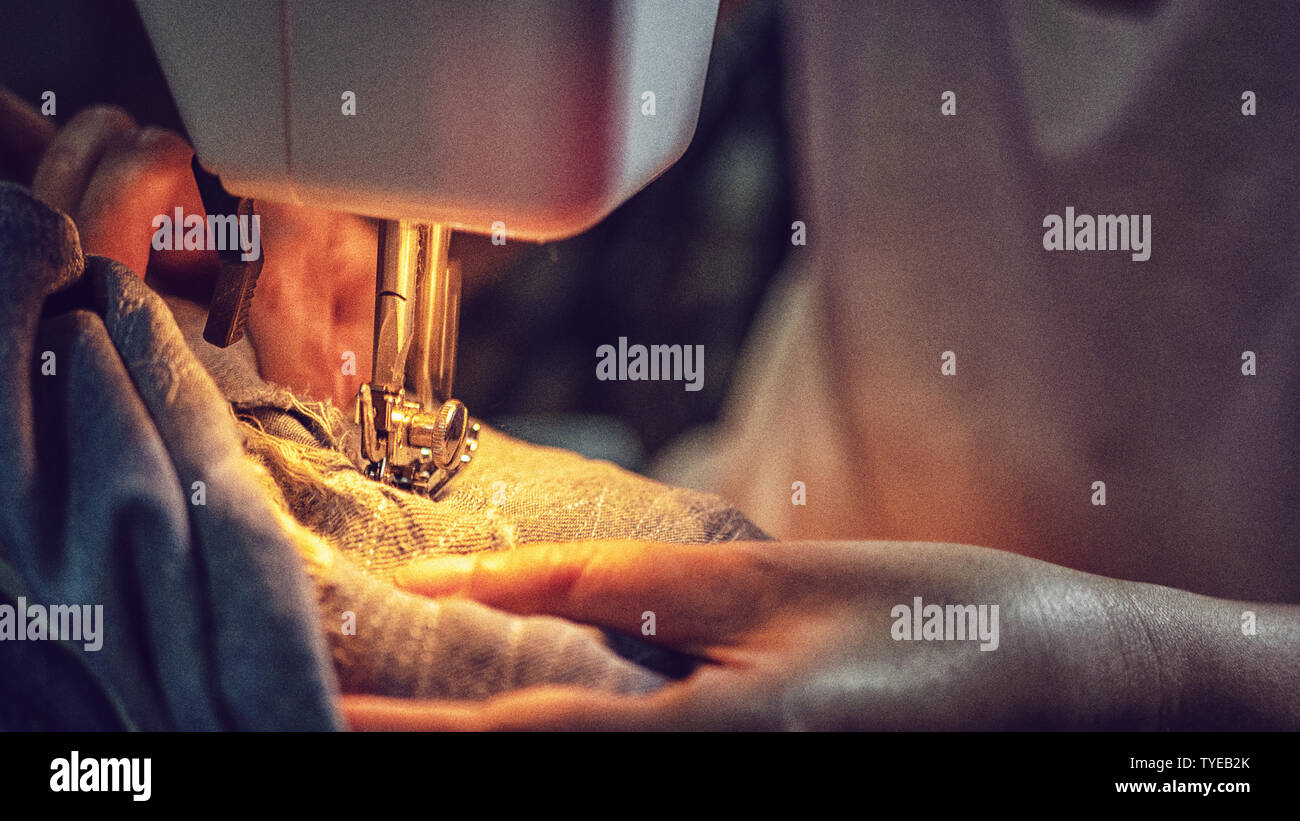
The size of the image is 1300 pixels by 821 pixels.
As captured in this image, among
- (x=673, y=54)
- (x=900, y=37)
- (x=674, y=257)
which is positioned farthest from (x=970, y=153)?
(x=673, y=54)

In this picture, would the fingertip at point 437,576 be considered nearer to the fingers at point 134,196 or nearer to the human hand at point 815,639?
the human hand at point 815,639

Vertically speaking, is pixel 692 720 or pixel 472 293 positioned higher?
pixel 472 293

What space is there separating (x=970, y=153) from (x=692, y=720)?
56 cm

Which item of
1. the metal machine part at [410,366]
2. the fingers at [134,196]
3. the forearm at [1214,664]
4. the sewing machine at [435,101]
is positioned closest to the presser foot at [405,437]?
the metal machine part at [410,366]

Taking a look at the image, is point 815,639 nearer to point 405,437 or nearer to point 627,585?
point 627,585

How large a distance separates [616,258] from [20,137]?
0.54m

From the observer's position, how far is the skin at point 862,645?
1.44ft

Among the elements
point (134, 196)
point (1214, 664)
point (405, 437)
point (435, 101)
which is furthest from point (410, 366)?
point (1214, 664)

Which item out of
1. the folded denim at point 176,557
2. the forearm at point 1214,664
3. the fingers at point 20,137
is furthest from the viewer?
the fingers at point 20,137

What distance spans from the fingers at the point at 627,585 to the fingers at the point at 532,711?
4 cm

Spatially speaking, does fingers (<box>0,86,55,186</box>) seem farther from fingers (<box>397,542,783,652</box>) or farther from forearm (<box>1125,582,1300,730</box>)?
forearm (<box>1125,582,1300,730</box>)

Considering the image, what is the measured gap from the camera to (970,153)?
79cm

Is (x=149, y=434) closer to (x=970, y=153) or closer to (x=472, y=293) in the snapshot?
(x=472, y=293)

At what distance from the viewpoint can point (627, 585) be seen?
49 centimetres
